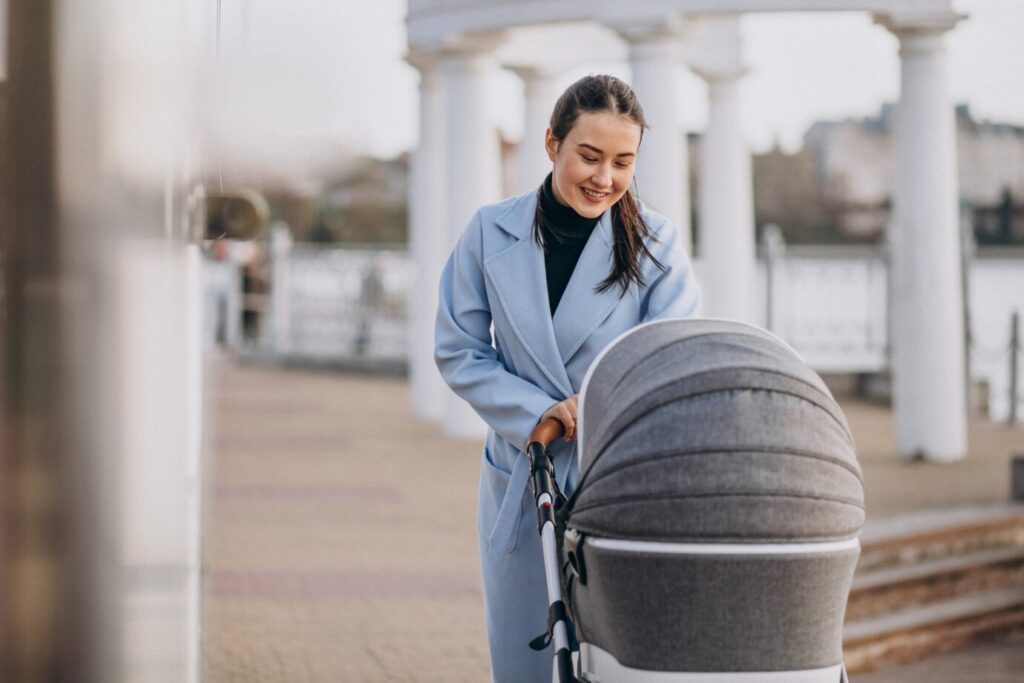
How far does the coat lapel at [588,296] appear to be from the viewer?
10.6 feet

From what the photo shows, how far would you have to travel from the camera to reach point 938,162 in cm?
1120

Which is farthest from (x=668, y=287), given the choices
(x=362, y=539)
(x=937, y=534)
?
(x=362, y=539)

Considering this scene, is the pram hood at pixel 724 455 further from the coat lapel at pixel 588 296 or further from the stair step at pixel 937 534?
the stair step at pixel 937 534

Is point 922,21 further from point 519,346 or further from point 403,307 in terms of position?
point 403,307

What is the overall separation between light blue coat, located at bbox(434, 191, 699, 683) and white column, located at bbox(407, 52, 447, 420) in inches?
406

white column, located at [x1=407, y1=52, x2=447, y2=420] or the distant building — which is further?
the distant building

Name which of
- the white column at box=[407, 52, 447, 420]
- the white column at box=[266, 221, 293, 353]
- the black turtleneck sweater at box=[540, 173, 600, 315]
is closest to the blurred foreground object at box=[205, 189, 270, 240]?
the black turtleneck sweater at box=[540, 173, 600, 315]

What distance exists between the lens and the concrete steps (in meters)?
6.62

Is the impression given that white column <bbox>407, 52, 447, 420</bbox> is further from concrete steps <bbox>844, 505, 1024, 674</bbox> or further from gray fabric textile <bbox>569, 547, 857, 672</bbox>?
gray fabric textile <bbox>569, 547, 857, 672</bbox>

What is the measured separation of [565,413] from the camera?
3109 mm

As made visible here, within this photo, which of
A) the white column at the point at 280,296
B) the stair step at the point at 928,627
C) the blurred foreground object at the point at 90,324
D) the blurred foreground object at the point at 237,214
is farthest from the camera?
the white column at the point at 280,296

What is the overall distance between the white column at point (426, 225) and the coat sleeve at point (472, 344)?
10.3 meters

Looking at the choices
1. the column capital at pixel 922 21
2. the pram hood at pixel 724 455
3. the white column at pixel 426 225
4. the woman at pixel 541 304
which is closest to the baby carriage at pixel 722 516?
the pram hood at pixel 724 455

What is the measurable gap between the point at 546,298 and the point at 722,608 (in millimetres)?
806
